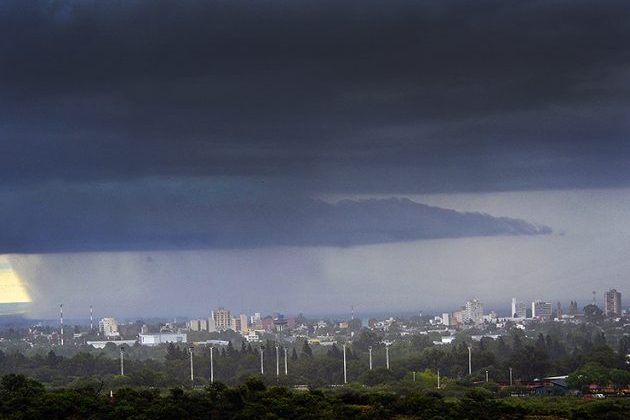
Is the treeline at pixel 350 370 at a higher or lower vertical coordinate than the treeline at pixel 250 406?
lower

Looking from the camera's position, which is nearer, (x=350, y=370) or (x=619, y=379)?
(x=619, y=379)

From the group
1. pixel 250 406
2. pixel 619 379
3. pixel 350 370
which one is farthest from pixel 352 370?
pixel 250 406

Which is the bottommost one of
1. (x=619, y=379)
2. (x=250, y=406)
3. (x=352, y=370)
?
(x=352, y=370)

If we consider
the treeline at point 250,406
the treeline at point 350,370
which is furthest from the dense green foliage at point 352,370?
the treeline at point 250,406

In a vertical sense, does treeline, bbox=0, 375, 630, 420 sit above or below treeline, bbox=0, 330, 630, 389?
above

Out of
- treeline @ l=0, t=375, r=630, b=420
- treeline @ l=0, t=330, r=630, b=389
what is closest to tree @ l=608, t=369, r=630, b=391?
treeline @ l=0, t=330, r=630, b=389

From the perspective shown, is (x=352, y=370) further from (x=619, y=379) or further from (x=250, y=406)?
(x=250, y=406)

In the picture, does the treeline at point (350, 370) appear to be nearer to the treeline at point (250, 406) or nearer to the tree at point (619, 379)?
the tree at point (619, 379)

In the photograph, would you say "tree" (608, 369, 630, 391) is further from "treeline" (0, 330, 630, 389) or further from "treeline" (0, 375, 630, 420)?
"treeline" (0, 375, 630, 420)

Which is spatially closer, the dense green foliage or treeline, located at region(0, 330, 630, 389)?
the dense green foliage
